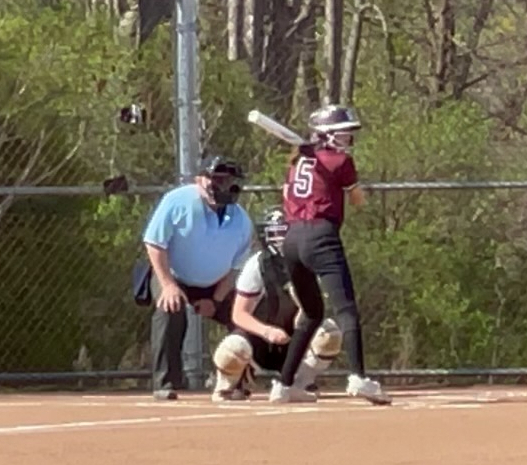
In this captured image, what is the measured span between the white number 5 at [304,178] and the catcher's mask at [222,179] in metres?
0.72

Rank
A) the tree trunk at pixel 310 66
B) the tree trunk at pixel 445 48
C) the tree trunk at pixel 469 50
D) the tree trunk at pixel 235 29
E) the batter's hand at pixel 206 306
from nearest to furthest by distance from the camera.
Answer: the batter's hand at pixel 206 306
the tree trunk at pixel 235 29
the tree trunk at pixel 310 66
the tree trunk at pixel 445 48
the tree trunk at pixel 469 50

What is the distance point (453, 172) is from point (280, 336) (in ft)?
12.1

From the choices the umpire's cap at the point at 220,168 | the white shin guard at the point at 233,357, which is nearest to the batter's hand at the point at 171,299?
the white shin guard at the point at 233,357

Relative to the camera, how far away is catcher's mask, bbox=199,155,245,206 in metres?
11.5

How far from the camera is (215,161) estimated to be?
1151cm

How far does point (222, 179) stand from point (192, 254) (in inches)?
18.8

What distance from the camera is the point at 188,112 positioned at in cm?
1304

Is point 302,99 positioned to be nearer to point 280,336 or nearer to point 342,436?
point 280,336

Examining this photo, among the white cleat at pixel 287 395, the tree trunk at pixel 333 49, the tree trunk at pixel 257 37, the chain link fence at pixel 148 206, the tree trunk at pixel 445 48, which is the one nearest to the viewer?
the white cleat at pixel 287 395

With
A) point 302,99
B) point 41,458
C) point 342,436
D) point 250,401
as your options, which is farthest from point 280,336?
point 302,99

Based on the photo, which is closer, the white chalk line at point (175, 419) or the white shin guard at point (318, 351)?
the white chalk line at point (175, 419)

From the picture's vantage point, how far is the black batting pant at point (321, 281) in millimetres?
10727

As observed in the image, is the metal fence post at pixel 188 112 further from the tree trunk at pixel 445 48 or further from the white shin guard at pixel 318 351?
the tree trunk at pixel 445 48

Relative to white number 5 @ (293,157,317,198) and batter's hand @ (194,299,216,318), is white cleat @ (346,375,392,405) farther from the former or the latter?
batter's hand @ (194,299,216,318)
